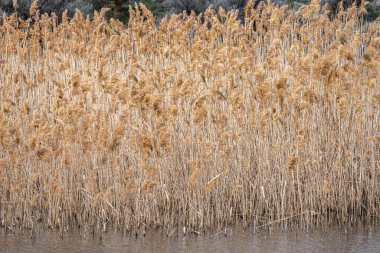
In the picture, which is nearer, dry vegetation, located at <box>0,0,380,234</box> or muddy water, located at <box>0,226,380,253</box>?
muddy water, located at <box>0,226,380,253</box>

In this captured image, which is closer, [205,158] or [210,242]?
[210,242]

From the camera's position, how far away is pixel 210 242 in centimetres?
584

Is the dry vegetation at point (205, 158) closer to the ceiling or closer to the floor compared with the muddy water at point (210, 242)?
closer to the ceiling

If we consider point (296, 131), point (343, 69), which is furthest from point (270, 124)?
point (343, 69)

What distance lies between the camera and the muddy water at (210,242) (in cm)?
565

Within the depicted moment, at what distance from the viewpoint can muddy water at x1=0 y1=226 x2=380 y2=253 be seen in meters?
5.65

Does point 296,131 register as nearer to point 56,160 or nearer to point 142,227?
point 142,227

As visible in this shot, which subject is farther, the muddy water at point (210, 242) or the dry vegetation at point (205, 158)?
the dry vegetation at point (205, 158)

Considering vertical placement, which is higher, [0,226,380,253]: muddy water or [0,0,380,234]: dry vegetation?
[0,0,380,234]: dry vegetation

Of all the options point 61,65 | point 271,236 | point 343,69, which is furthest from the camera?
point 61,65

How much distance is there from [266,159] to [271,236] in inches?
27.2

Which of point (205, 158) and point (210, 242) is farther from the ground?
point (205, 158)

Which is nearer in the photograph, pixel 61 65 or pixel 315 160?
pixel 315 160

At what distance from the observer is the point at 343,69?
652 cm
